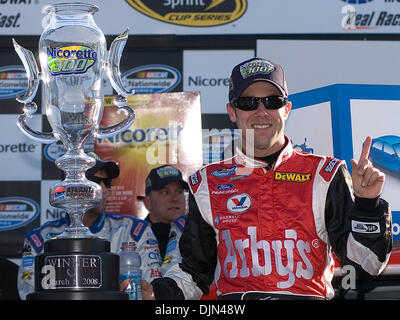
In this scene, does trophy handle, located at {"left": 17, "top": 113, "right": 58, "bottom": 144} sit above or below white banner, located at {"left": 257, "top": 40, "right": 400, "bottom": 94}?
below

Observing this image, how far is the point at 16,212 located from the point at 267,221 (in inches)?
93.5

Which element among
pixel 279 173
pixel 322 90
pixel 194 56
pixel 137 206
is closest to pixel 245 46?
pixel 194 56

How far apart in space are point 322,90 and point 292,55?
1.25 metres

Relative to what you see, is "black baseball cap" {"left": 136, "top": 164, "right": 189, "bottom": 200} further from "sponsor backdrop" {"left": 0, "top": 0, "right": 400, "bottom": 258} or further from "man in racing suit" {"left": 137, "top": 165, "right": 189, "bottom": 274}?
"sponsor backdrop" {"left": 0, "top": 0, "right": 400, "bottom": 258}

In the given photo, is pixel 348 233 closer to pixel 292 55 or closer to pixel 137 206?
pixel 292 55

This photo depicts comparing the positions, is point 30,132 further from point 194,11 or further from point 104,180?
point 194,11

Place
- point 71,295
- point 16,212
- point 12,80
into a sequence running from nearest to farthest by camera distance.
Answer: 1. point 71,295
2. point 16,212
3. point 12,80

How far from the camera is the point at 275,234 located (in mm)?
2682

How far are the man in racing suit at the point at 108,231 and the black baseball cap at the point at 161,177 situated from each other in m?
0.37

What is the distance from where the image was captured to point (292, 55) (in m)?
4.36

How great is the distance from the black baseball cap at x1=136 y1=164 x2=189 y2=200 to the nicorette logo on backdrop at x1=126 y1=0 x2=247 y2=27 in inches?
33.7

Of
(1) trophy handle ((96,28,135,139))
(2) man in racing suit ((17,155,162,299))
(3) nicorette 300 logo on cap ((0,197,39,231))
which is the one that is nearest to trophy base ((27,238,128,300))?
(1) trophy handle ((96,28,135,139))

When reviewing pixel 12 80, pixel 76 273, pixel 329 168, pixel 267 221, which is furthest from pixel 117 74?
pixel 12 80

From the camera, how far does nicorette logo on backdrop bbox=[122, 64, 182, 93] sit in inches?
187
